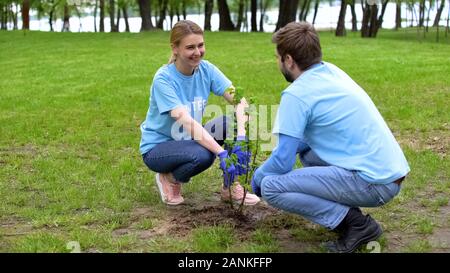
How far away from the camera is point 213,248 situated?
3.41 metres

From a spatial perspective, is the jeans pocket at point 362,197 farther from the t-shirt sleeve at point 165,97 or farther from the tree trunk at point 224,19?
the tree trunk at point 224,19

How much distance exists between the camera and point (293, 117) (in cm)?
309

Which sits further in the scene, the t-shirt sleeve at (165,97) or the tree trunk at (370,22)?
the tree trunk at (370,22)

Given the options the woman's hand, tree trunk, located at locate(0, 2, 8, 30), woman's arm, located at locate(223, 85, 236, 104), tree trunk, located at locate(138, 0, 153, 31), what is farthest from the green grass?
tree trunk, located at locate(0, 2, 8, 30)

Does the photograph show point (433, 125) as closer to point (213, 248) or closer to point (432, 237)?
point (432, 237)

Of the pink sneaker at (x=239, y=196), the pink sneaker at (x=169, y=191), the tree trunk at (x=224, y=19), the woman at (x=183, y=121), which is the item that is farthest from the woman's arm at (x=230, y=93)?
the tree trunk at (x=224, y=19)

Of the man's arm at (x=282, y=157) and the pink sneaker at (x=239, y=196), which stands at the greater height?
the man's arm at (x=282, y=157)

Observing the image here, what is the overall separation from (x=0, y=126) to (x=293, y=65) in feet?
16.3

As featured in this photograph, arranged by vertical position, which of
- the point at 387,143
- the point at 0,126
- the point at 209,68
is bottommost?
the point at 0,126

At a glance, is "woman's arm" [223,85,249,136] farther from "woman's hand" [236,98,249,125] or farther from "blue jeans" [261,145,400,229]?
"blue jeans" [261,145,400,229]

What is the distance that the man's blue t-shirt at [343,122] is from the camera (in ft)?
10.2

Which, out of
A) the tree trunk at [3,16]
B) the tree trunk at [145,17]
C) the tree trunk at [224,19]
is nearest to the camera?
the tree trunk at [145,17]

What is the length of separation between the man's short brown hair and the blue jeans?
594mm
